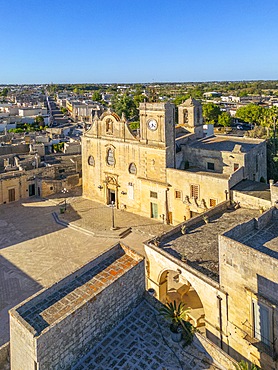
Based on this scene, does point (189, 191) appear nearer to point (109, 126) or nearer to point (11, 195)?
point (109, 126)

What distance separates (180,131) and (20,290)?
18.8 m

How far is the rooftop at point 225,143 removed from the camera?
26.6 m

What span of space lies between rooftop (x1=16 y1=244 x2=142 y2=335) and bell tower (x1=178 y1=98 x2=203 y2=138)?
21.9m

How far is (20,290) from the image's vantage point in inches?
693

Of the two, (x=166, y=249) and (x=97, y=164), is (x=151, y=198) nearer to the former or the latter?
(x=97, y=164)

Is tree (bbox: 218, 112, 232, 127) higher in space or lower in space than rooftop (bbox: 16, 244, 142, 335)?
higher

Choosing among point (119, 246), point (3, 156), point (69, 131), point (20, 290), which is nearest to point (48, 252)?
point (20, 290)

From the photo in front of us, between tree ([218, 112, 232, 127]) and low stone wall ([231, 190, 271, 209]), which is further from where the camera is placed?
tree ([218, 112, 232, 127])

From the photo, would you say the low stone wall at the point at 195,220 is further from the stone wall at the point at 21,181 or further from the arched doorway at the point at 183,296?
the stone wall at the point at 21,181

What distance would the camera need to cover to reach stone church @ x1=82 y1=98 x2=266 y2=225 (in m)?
23.8

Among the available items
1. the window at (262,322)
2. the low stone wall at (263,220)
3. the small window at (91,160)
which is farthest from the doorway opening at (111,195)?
the window at (262,322)

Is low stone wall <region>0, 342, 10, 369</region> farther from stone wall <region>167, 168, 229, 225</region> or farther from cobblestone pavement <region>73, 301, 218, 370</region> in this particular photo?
stone wall <region>167, 168, 229, 225</region>

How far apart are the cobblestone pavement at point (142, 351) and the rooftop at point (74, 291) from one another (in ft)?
3.79

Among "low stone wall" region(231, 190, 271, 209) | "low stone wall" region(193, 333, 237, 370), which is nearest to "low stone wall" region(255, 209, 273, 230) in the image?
"low stone wall" region(231, 190, 271, 209)
